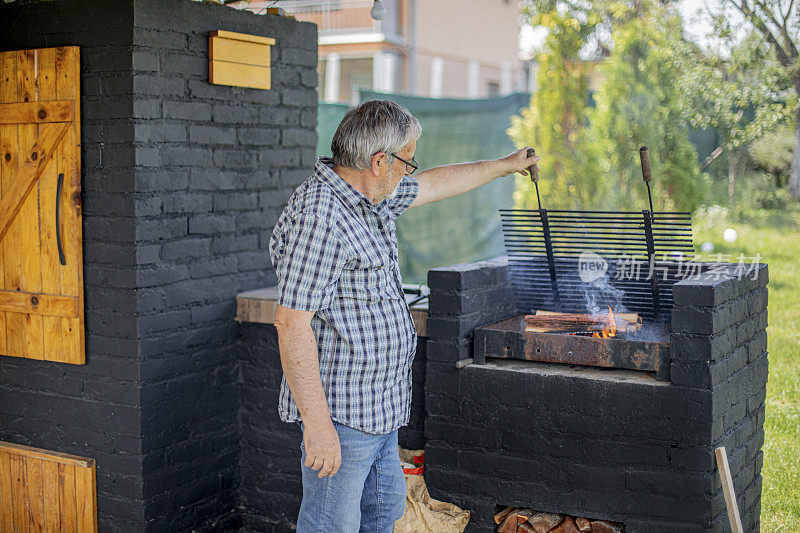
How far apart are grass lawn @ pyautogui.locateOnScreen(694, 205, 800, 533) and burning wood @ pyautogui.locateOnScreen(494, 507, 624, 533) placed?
1.28 m

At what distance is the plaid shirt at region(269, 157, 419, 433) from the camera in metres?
2.36

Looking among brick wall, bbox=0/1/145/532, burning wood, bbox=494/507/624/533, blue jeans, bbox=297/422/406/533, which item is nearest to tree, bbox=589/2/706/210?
burning wood, bbox=494/507/624/533

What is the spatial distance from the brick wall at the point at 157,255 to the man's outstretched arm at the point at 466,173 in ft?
3.52

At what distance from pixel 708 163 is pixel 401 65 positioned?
586 inches

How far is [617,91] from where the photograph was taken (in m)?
7.38

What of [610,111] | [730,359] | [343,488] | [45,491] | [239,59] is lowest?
[45,491]

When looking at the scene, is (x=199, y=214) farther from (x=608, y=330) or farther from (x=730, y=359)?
(x=730, y=359)

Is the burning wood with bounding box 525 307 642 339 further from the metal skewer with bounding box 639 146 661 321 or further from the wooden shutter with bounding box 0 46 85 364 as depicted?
the wooden shutter with bounding box 0 46 85 364

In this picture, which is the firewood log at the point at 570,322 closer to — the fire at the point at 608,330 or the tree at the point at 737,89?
the fire at the point at 608,330

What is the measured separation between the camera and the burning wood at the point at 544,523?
316 cm

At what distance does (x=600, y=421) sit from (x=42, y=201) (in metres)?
2.43

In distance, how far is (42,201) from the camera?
3.50 metres

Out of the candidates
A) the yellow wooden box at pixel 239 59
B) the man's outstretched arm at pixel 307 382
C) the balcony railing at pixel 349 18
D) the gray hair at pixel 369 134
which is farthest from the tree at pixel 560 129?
the balcony railing at pixel 349 18

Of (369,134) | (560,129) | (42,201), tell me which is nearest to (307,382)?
(369,134)
